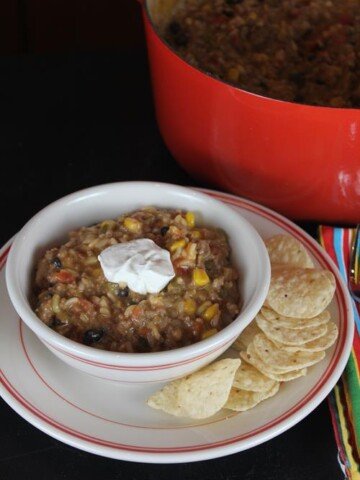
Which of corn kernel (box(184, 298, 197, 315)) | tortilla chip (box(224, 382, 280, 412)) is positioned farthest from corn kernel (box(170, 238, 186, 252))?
tortilla chip (box(224, 382, 280, 412))

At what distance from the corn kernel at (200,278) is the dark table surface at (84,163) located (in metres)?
0.40

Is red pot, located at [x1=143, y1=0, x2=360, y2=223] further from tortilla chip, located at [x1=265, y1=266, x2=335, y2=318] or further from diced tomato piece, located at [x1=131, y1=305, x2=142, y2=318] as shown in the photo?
diced tomato piece, located at [x1=131, y1=305, x2=142, y2=318]

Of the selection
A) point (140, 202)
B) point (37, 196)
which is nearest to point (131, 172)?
point (37, 196)

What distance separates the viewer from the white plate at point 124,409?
1.64 meters

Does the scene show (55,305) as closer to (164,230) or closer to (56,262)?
(56,262)

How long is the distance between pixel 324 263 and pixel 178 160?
592 mm

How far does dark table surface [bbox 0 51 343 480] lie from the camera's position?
1.75m

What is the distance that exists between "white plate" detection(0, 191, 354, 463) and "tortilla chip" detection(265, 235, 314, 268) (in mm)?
171

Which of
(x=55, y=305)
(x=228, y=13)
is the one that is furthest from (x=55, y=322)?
(x=228, y=13)

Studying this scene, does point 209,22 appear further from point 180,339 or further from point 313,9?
point 180,339

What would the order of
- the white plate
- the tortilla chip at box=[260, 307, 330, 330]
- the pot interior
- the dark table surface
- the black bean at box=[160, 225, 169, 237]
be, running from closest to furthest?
the white plate < the dark table surface < the tortilla chip at box=[260, 307, 330, 330] < the black bean at box=[160, 225, 169, 237] < the pot interior

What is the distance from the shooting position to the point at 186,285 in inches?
72.7

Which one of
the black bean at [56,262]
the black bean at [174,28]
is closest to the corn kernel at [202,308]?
the black bean at [56,262]

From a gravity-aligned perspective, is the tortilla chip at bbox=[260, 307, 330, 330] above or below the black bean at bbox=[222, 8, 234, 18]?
below
